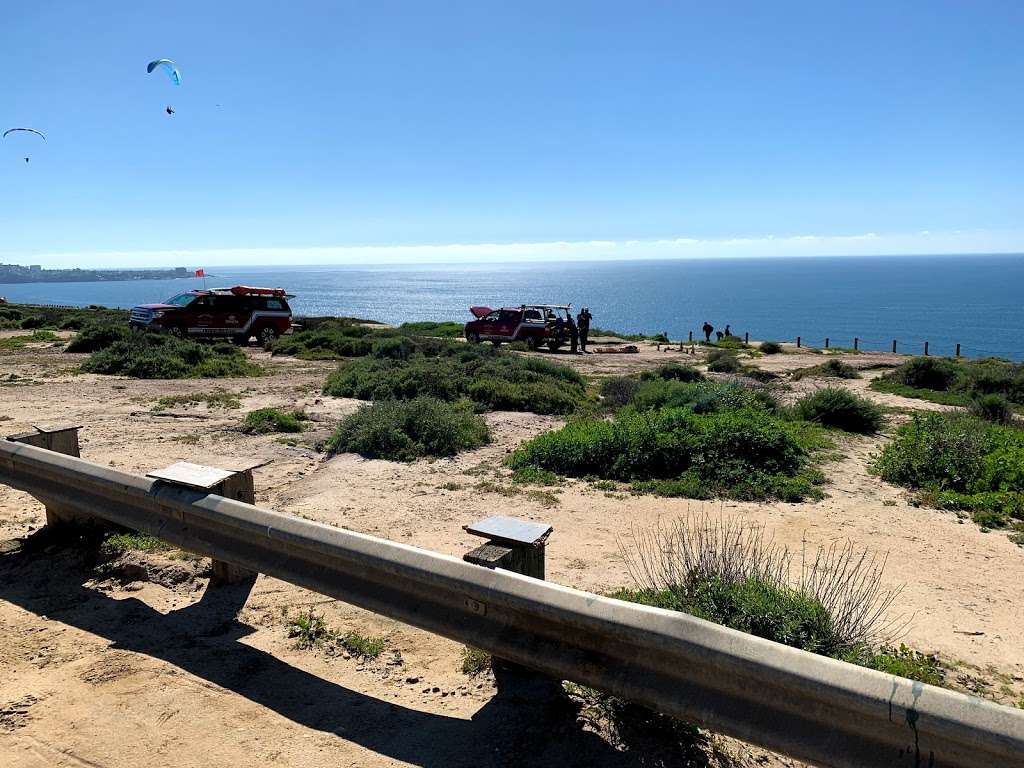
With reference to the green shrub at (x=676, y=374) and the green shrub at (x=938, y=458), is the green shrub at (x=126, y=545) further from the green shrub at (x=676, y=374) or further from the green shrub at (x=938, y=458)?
the green shrub at (x=676, y=374)

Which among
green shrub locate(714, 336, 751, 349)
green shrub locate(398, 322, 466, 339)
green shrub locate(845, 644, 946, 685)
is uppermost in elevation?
green shrub locate(845, 644, 946, 685)

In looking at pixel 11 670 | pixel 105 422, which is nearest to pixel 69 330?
pixel 105 422

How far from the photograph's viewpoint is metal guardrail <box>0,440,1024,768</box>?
2.19m

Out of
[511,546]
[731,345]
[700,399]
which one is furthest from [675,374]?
[731,345]

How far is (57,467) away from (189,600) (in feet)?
4.23

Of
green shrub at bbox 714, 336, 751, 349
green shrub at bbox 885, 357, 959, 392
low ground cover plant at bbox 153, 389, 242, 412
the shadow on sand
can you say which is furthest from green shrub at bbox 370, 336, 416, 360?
green shrub at bbox 714, 336, 751, 349

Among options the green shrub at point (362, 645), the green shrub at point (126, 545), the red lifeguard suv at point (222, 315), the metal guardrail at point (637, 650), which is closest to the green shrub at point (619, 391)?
the green shrub at point (126, 545)

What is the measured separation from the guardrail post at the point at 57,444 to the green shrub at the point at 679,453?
479cm

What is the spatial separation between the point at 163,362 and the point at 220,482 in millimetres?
14300

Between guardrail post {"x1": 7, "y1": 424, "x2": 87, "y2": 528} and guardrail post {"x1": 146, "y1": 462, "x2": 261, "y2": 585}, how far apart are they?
1266 mm

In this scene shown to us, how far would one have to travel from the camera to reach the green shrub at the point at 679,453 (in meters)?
8.59

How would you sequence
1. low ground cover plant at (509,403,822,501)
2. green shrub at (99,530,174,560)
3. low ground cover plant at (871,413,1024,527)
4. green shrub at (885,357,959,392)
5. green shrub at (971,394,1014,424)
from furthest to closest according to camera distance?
1. green shrub at (885,357,959,392)
2. green shrub at (971,394,1014,424)
3. low ground cover plant at (509,403,822,501)
4. low ground cover plant at (871,413,1024,527)
5. green shrub at (99,530,174,560)

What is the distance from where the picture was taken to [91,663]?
148 inches

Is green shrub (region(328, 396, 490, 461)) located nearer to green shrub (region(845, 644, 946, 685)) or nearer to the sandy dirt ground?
the sandy dirt ground
